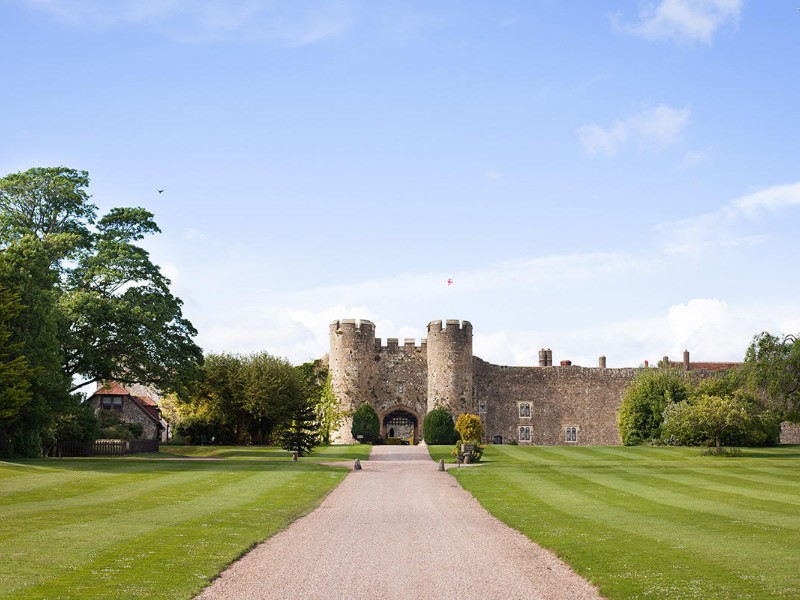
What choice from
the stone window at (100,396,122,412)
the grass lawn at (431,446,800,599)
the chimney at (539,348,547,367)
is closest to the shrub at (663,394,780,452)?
the grass lawn at (431,446,800,599)

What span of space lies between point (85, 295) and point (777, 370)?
33.6 m

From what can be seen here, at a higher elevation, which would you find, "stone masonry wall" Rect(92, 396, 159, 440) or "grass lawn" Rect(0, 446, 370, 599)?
"stone masonry wall" Rect(92, 396, 159, 440)

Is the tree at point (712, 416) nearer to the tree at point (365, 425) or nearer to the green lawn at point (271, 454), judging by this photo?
the green lawn at point (271, 454)

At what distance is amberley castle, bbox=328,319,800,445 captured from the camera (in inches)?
2665

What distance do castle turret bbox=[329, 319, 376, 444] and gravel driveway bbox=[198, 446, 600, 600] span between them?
42388 mm

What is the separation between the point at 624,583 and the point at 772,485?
20146 mm

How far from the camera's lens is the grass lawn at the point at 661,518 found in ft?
45.2

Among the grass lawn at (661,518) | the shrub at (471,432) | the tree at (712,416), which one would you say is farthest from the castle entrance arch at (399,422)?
the grass lawn at (661,518)

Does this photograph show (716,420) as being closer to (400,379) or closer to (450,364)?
(450,364)

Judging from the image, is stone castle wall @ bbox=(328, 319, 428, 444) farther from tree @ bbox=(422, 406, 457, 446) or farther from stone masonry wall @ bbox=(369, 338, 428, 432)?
tree @ bbox=(422, 406, 457, 446)

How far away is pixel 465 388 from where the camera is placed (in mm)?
67562

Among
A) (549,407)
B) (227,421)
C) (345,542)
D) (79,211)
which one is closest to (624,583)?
Result: (345,542)

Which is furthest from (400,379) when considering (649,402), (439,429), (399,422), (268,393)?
(649,402)

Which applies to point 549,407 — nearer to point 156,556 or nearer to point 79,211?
point 79,211
